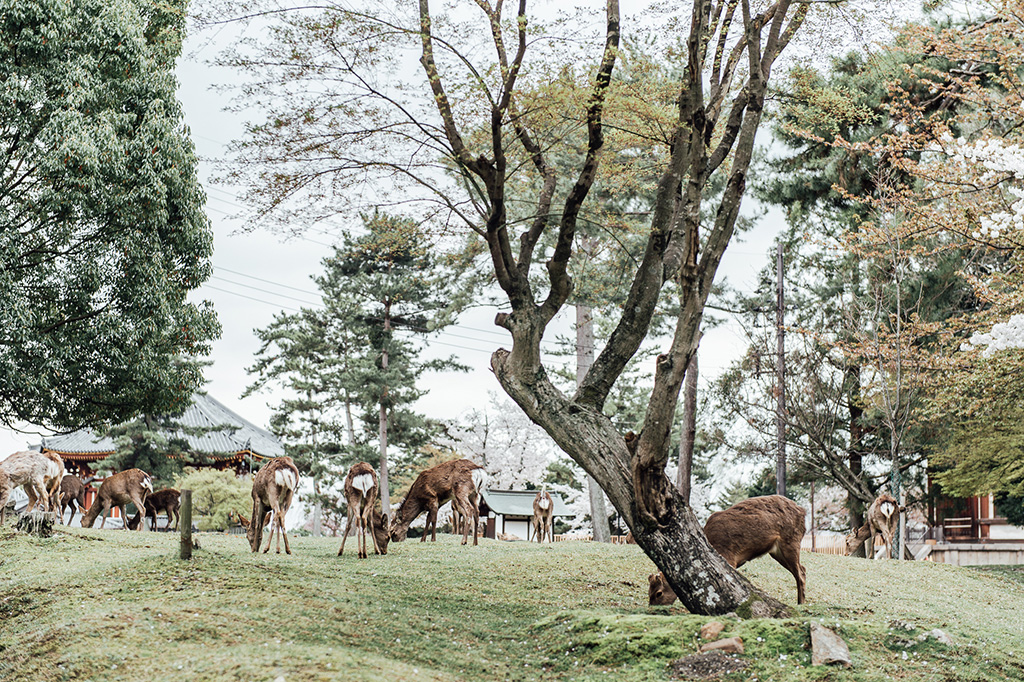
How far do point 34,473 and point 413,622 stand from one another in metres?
10.3

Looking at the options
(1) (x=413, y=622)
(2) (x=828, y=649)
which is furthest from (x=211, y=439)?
(2) (x=828, y=649)

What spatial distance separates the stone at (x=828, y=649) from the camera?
6.63m

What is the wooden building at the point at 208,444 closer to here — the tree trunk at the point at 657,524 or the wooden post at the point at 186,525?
the wooden post at the point at 186,525

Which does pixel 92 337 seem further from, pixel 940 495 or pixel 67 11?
pixel 940 495

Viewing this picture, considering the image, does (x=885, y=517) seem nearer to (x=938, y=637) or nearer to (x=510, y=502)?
(x=938, y=637)

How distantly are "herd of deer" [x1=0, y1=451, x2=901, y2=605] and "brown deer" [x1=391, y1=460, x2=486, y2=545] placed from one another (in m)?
0.02

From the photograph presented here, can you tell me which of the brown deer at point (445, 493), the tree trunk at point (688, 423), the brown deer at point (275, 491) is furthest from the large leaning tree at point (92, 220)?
the tree trunk at point (688, 423)

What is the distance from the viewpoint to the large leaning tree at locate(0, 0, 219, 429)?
13.5m

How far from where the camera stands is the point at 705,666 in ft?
22.0

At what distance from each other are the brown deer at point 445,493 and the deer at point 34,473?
6.65m

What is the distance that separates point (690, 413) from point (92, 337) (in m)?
10.8

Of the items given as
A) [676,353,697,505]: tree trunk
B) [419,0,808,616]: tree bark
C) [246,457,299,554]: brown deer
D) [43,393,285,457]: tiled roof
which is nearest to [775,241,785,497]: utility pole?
[676,353,697,505]: tree trunk

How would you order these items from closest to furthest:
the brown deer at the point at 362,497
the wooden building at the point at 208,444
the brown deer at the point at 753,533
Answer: the brown deer at the point at 753,533
the brown deer at the point at 362,497
the wooden building at the point at 208,444

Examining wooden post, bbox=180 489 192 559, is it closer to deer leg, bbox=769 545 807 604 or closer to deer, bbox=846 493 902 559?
deer leg, bbox=769 545 807 604
